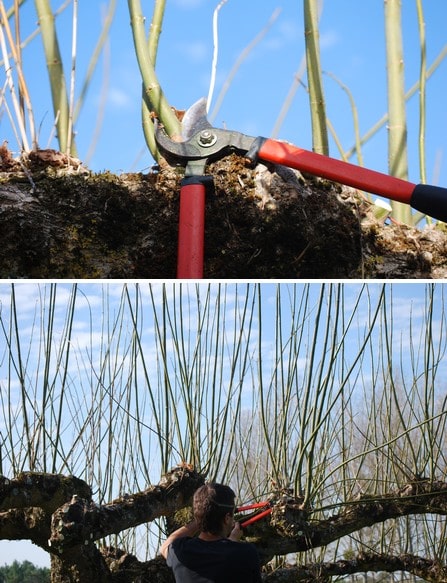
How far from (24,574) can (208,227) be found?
117 centimetres

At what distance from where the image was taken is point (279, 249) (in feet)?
4.37

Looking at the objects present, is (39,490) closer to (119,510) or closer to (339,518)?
(119,510)

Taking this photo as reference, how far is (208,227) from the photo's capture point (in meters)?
1.36

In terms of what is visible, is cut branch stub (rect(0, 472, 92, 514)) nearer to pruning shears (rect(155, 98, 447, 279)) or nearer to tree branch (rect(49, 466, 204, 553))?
tree branch (rect(49, 466, 204, 553))

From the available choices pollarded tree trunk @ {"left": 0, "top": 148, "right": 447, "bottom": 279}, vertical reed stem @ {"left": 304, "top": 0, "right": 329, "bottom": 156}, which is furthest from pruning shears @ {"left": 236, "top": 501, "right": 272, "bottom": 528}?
vertical reed stem @ {"left": 304, "top": 0, "right": 329, "bottom": 156}

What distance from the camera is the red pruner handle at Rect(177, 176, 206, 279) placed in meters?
1.27

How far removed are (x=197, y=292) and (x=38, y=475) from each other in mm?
524

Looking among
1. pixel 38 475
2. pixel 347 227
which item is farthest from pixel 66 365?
pixel 347 227

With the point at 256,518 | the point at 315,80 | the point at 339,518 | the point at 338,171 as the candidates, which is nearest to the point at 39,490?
the point at 256,518

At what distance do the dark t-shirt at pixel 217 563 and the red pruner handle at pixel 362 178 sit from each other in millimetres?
738

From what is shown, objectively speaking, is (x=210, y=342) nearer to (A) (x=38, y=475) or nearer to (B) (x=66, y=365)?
(B) (x=66, y=365)

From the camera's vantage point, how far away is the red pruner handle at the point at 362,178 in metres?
1.34

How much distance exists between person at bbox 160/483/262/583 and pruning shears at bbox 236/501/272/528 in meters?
0.08

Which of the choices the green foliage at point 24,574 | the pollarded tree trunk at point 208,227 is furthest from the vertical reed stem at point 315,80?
the green foliage at point 24,574
